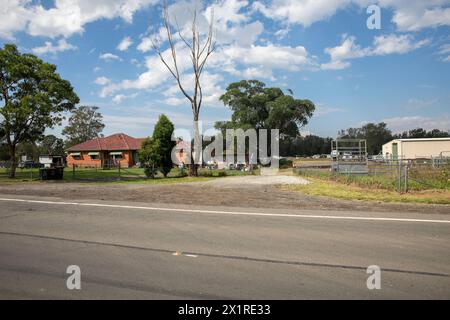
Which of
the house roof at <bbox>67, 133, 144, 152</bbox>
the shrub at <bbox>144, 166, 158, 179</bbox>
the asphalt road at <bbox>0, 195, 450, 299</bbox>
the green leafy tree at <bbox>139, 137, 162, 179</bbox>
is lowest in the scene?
the asphalt road at <bbox>0, 195, 450, 299</bbox>

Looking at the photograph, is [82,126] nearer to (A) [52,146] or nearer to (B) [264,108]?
(A) [52,146]

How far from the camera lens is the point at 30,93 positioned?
91.6 feet

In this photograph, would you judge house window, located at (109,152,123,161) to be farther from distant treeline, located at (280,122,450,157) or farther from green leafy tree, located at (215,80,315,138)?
distant treeline, located at (280,122,450,157)

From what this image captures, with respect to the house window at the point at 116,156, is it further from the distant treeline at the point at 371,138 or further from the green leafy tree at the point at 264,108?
the distant treeline at the point at 371,138

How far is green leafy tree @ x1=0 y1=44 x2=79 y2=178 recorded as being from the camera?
26.6 m

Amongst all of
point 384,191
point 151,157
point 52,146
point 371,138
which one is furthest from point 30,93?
point 371,138

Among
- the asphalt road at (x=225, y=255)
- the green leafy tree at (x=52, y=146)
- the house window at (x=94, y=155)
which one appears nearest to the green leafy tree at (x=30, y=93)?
the asphalt road at (x=225, y=255)

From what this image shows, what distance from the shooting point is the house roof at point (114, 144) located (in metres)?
61.8

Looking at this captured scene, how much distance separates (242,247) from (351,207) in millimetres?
6694

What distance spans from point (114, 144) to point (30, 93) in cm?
3567

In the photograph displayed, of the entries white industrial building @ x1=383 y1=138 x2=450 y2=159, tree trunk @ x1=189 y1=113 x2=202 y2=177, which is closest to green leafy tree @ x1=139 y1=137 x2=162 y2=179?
tree trunk @ x1=189 y1=113 x2=202 y2=177

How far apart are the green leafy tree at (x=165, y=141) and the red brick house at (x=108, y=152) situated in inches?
1155

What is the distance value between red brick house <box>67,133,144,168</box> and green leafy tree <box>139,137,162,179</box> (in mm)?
30477
